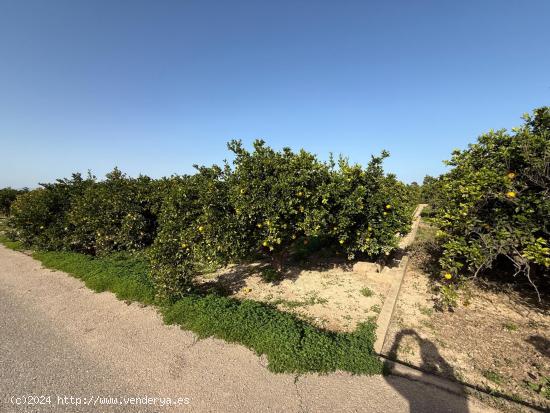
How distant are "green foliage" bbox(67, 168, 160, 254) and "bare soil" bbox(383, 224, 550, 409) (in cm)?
761

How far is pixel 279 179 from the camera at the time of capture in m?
5.82

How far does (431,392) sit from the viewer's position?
333cm

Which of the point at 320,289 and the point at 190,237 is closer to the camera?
the point at 190,237

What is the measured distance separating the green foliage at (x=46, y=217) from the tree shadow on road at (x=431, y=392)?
11.7m

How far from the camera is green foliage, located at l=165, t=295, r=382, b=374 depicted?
3.78 m

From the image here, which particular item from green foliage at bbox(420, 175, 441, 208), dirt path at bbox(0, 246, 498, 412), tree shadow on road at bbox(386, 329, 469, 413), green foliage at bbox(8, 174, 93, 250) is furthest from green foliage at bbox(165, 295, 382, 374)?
green foliage at bbox(8, 174, 93, 250)

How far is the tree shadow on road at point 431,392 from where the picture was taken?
3102 millimetres

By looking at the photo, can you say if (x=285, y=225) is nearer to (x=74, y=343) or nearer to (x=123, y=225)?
(x=74, y=343)

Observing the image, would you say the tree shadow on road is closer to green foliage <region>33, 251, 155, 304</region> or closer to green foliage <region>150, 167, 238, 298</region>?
green foliage <region>150, 167, 238, 298</region>

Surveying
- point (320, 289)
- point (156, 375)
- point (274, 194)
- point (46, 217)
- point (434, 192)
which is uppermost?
point (434, 192)

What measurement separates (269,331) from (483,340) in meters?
3.52

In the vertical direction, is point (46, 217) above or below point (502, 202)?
below

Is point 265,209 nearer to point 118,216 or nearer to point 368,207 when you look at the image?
point 368,207

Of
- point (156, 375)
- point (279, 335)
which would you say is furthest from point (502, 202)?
point (156, 375)
